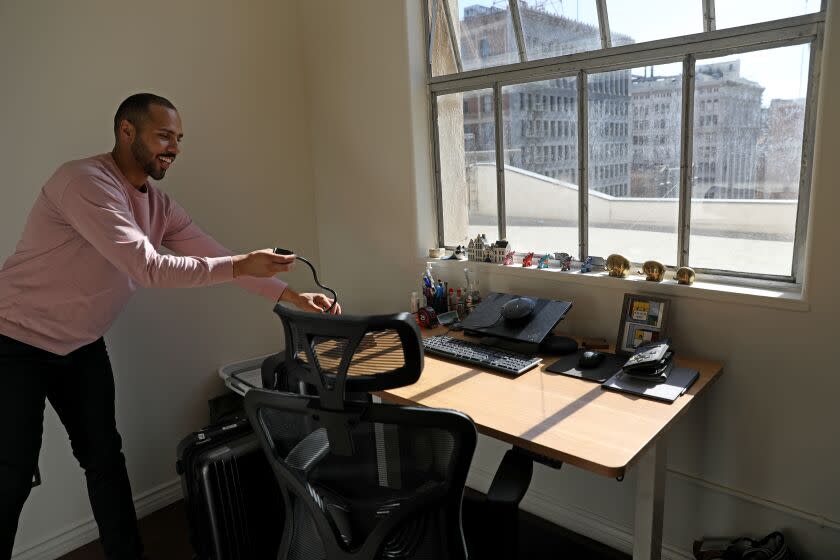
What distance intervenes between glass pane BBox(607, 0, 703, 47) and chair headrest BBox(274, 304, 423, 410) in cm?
154

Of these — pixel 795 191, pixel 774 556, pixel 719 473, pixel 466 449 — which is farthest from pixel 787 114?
pixel 466 449

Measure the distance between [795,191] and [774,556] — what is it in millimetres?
1133

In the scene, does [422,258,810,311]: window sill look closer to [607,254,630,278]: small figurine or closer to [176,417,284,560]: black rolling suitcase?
[607,254,630,278]: small figurine

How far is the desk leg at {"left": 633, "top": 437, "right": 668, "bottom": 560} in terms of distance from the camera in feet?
5.42

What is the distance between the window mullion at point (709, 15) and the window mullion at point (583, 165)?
45 cm

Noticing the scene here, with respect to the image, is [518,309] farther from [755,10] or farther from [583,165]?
[755,10]

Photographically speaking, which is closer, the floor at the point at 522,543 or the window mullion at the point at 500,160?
the floor at the point at 522,543

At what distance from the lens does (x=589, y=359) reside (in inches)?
77.4

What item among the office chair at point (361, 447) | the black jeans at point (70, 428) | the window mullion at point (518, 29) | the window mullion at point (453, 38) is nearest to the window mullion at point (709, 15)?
the window mullion at point (518, 29)

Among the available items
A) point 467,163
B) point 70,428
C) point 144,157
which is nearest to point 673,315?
point 467,163

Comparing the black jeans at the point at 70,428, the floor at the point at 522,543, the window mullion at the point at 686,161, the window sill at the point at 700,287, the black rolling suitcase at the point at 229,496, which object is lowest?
the floor at the point at 522,543

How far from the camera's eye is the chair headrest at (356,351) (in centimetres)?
116

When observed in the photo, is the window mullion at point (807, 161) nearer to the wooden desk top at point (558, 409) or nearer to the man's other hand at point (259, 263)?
the wooden desk top at point (558, 409)

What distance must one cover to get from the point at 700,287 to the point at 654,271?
0.16m
